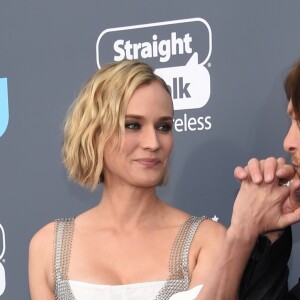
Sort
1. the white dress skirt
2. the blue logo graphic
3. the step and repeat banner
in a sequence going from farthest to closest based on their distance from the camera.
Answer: the blue logo graphic → the step and repeat banner → the white dress skirt

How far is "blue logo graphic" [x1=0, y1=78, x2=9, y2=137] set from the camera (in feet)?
8.79

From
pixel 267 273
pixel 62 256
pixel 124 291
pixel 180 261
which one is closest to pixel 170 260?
pixel 180 261

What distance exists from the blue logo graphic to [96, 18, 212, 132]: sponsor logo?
1.37 feet

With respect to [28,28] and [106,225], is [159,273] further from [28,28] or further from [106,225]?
[28,28]

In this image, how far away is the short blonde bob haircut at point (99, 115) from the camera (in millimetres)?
2092

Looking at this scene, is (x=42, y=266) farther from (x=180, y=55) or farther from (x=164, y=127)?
(x=180, y=55)

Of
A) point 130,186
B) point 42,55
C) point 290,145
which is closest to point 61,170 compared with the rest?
point 42,55

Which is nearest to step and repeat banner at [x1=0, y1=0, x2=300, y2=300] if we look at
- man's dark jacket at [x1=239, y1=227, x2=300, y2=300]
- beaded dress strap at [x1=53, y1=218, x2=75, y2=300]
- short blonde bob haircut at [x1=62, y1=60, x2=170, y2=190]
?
short blonde bob haircut at [x1=62, y1=60, x2=170, y2=190]

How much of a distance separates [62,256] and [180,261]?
295 millimetres

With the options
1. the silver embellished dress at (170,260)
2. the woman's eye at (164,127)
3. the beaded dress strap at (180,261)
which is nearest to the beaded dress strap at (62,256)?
the silver embellished dress at (170,260)

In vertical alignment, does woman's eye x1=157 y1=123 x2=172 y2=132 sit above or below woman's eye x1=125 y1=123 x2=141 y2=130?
below

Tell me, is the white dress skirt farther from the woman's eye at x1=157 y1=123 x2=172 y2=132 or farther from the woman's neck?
the woman's eye at x1=157 y1=123 x2=172 y2=132

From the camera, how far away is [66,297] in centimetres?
211

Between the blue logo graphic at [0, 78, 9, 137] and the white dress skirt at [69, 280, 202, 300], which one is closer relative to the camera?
the white dress skirt at [69, 280, 202, 300]
